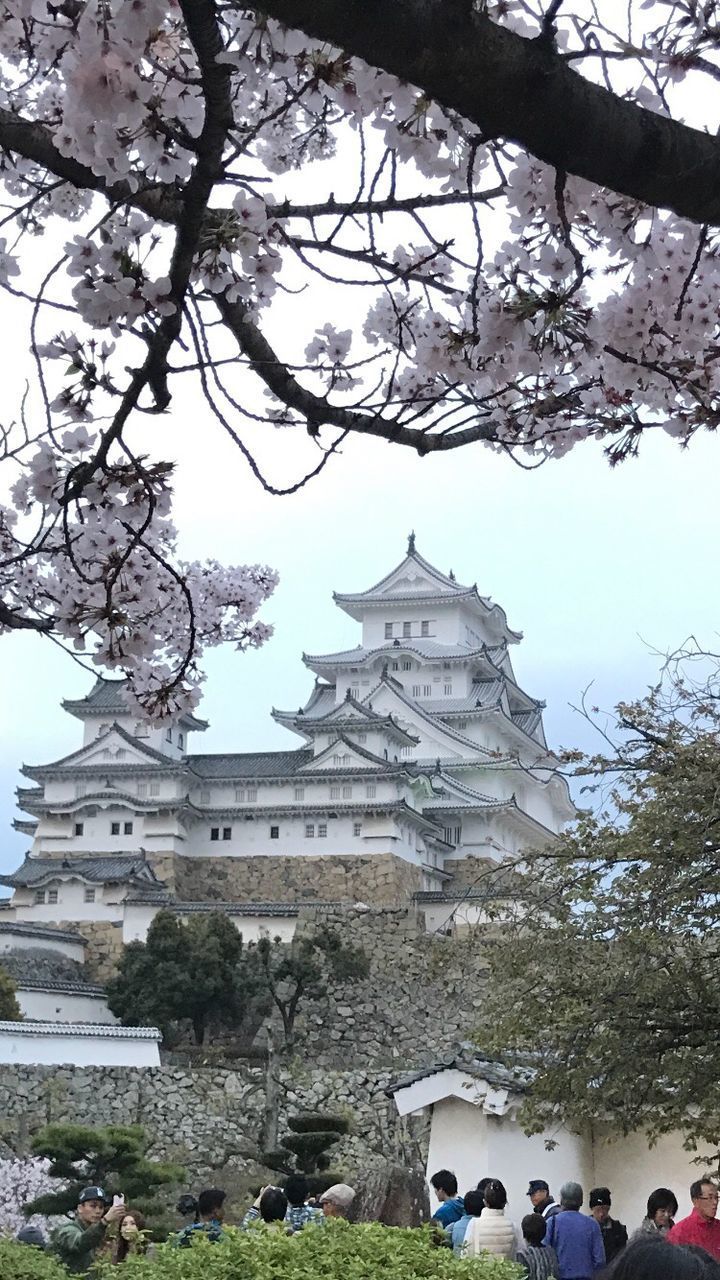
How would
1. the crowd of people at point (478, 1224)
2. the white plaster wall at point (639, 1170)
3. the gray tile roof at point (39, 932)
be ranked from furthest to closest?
the gray tile roof at point (39, 932)
the white plaster wall at point (639, 1170)
the crowd of people at point (478, 1224)

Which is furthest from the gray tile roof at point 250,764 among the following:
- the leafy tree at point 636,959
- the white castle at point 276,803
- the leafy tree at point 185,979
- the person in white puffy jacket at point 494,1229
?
the person in white puffy jacket at point 494,1229

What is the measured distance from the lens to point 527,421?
392cm

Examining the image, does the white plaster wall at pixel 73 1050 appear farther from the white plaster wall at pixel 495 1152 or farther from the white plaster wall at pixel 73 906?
the white plaster wall at pixel 495 1152

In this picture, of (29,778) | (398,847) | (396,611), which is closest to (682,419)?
(398,847)

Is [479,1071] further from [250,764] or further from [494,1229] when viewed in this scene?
[250,764]

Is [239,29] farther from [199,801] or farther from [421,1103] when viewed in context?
[199,801]

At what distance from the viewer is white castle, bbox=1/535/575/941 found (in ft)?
103

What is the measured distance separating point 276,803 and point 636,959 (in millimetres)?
24739

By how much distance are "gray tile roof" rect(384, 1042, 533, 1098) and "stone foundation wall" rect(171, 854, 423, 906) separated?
743 inches

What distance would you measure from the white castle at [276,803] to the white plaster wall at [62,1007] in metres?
2.56

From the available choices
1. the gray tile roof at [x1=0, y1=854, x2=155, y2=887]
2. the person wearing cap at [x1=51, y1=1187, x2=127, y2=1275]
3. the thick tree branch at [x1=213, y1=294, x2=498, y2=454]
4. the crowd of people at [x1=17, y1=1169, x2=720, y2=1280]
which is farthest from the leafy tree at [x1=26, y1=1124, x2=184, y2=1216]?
the gray tile roof at [x1=0, y1=854, x2=155, y2=887]

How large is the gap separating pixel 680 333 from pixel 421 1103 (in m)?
9.76

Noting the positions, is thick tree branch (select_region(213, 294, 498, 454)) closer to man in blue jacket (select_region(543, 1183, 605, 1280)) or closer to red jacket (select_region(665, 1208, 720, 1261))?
red jacket (select_region(665, 1208, 720, 1261))

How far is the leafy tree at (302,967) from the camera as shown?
27.5 m
